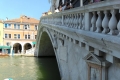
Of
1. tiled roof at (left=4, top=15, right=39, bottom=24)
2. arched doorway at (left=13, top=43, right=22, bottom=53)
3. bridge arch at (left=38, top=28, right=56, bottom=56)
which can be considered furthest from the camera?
arched doorway at (left=13, top=43, right=22, bottom=53)

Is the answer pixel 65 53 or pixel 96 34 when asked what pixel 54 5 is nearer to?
pixel 65 53

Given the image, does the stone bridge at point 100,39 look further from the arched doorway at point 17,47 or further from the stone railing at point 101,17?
the arched doorway at point 17,47

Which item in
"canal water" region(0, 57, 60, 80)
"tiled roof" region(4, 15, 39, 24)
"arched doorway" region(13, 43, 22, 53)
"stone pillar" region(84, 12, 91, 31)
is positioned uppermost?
"tiled roof" region(4, 15, 39, 24)

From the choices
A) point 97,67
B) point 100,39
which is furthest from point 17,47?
point 100,39

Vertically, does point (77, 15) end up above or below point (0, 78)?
above

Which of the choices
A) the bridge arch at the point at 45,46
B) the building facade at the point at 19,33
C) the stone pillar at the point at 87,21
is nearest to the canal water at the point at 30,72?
the bridge arch at the point at 45,46

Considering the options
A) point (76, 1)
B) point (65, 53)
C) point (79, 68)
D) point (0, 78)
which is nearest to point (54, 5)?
point (0, 78)

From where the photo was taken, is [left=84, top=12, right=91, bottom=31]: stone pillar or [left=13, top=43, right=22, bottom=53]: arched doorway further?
[left=13, top=43, right=22, bottom=53]: arched doorway

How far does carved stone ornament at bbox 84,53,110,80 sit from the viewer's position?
4.63m

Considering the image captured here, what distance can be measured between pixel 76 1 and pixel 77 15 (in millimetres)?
3685

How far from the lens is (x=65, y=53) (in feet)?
29.1

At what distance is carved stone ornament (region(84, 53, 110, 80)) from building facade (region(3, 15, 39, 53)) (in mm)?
32608

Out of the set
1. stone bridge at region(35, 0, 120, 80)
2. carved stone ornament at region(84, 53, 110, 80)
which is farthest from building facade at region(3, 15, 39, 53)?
carved stone ornament at region(84, 53, 110, 80)

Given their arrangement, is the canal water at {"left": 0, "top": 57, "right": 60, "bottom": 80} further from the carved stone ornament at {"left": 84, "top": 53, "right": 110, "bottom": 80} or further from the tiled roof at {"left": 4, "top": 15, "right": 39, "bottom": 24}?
the tiled roof at {"left": 4, "top": 15, "right": 39, "bottom": 24}
